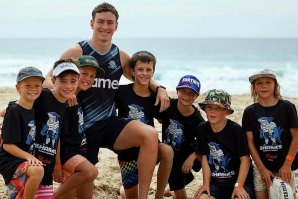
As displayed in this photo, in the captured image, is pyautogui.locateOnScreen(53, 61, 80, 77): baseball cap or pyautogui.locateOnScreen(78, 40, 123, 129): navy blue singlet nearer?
pyautogui.locateOnScreen(53, 61, 80, 77): baseball cap

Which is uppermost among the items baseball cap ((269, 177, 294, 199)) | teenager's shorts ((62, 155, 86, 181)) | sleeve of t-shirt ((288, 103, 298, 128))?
sleeve of t-shirt ((288, 103, 298, 128))

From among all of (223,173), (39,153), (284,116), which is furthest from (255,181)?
(39,153)

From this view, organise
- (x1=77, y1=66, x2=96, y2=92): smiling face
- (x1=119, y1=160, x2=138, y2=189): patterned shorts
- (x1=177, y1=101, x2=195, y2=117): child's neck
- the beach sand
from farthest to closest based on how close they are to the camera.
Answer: the beach sand → (x1=119, y1=160, x2=138, y2=189): patterned shorts → (x1=177, y1=101, x2=195, y2=117): child's neck → (x1=77, y1=66, x2=96, y2=92): smiling face

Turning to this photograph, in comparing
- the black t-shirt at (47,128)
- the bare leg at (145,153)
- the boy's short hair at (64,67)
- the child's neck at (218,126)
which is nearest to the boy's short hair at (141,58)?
the bare leg at (145,153)

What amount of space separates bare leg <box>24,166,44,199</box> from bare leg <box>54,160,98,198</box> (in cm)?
56

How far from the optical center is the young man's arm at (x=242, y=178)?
4016mm

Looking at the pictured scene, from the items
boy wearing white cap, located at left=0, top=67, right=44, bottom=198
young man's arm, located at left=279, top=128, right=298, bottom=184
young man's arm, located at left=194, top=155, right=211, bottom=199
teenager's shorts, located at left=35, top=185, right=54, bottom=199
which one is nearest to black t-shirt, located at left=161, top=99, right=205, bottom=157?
young man's arm, located at left=194, top=155, right=211, bottom=199

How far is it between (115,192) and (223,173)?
1.58 m

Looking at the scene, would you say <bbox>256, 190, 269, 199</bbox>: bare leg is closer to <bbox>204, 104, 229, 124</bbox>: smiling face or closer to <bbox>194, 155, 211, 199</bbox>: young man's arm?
<bbox>194, 155, 211, 199</bbox>: young man's arm

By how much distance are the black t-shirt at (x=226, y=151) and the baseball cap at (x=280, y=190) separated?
14.3 inches

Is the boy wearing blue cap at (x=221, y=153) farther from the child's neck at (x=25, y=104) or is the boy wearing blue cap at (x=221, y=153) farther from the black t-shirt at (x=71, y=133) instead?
the child's neck at (x=25, y=104)

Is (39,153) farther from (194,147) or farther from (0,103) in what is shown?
(0,103)

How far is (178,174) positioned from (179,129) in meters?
0.53

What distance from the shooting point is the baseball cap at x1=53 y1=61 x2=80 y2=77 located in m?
3.90
